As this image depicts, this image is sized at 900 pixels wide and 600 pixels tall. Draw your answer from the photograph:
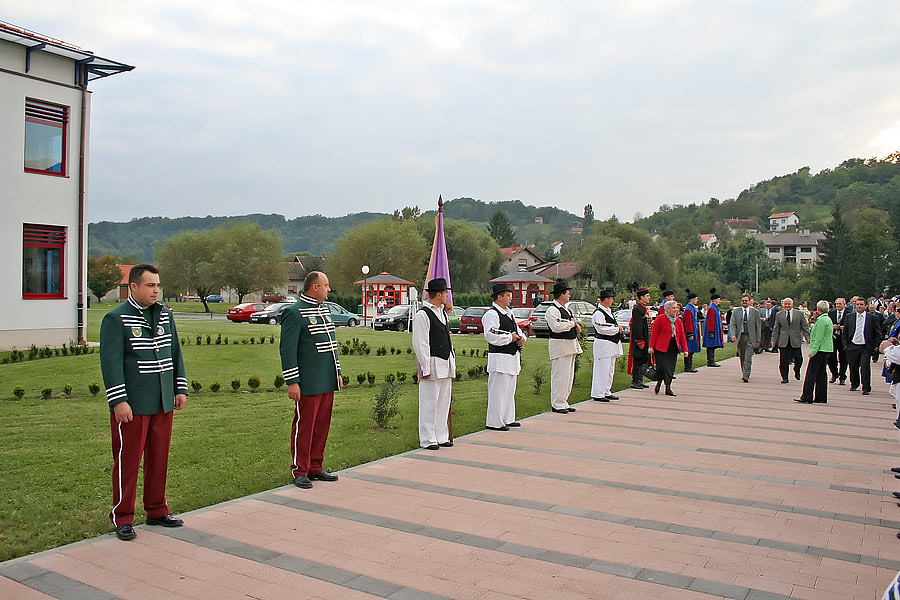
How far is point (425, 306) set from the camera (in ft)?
29.4

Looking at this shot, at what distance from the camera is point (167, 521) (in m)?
5.62

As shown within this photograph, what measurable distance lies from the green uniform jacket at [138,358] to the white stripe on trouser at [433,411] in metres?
3.68

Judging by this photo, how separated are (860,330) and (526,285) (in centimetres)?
3811

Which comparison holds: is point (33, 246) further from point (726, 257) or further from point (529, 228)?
point (529, 228)

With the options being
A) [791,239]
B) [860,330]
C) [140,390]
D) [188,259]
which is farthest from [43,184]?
[791,239]

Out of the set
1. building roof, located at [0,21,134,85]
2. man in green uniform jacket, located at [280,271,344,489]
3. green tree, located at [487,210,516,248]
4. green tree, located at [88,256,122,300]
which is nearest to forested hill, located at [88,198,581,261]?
green tree, located at [487,210,516,248]

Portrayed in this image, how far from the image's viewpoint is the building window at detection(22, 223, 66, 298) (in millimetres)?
21156

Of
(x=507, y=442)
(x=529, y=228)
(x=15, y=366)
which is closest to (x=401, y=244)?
(x=15, y=366)

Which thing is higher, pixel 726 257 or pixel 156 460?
pixel 726 257

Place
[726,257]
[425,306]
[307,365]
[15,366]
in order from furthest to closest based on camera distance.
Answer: [726,257]
[15,366]
[425,306]
[307,365]

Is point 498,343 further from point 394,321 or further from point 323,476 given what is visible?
point 394,321

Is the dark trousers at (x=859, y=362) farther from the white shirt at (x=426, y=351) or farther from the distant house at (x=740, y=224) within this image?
the distant house at (x=740, y=224)

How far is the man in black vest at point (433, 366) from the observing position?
8.80m

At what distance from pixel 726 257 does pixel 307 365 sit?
88.5m
